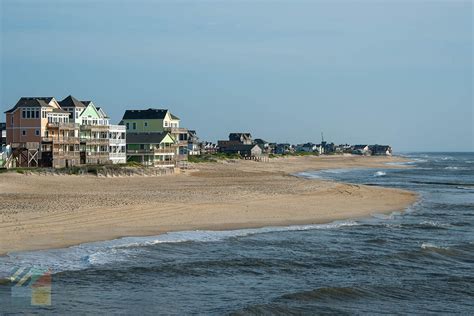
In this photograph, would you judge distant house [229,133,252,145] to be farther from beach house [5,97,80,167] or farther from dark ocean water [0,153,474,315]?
dark ocean water [0,153,474,315]

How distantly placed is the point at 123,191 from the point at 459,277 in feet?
82.1

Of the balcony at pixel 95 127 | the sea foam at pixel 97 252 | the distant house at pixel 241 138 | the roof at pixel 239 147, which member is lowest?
the sea foam at pixel 97 252

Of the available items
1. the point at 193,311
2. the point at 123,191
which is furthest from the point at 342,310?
the point at 123,191

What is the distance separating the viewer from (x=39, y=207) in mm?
27516

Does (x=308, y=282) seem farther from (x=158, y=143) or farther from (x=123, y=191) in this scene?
(x=158, y=143)

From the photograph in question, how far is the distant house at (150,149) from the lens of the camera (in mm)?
67250

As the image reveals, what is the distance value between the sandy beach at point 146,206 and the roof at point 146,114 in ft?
83.3

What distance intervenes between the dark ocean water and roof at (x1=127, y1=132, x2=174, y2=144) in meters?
43.2

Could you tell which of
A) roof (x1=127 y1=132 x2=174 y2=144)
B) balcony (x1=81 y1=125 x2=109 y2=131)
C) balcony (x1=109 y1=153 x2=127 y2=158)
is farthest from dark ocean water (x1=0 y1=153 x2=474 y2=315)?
roof (x1=127 y1=132 x2=174 y2=144)

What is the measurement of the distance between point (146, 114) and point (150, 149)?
9.44 m

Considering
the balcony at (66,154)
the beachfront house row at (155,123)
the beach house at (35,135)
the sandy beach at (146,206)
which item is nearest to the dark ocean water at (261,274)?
the sandy beach at (146,206)

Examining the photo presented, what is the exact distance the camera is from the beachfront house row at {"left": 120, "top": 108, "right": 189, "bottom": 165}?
7375 cm

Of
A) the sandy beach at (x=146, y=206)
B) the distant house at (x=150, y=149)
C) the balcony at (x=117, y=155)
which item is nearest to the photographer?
the sandy beach at (x=146, y=206)

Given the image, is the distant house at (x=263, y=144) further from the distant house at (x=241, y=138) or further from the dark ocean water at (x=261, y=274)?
the dark ocean water at (x=261, y=274)
